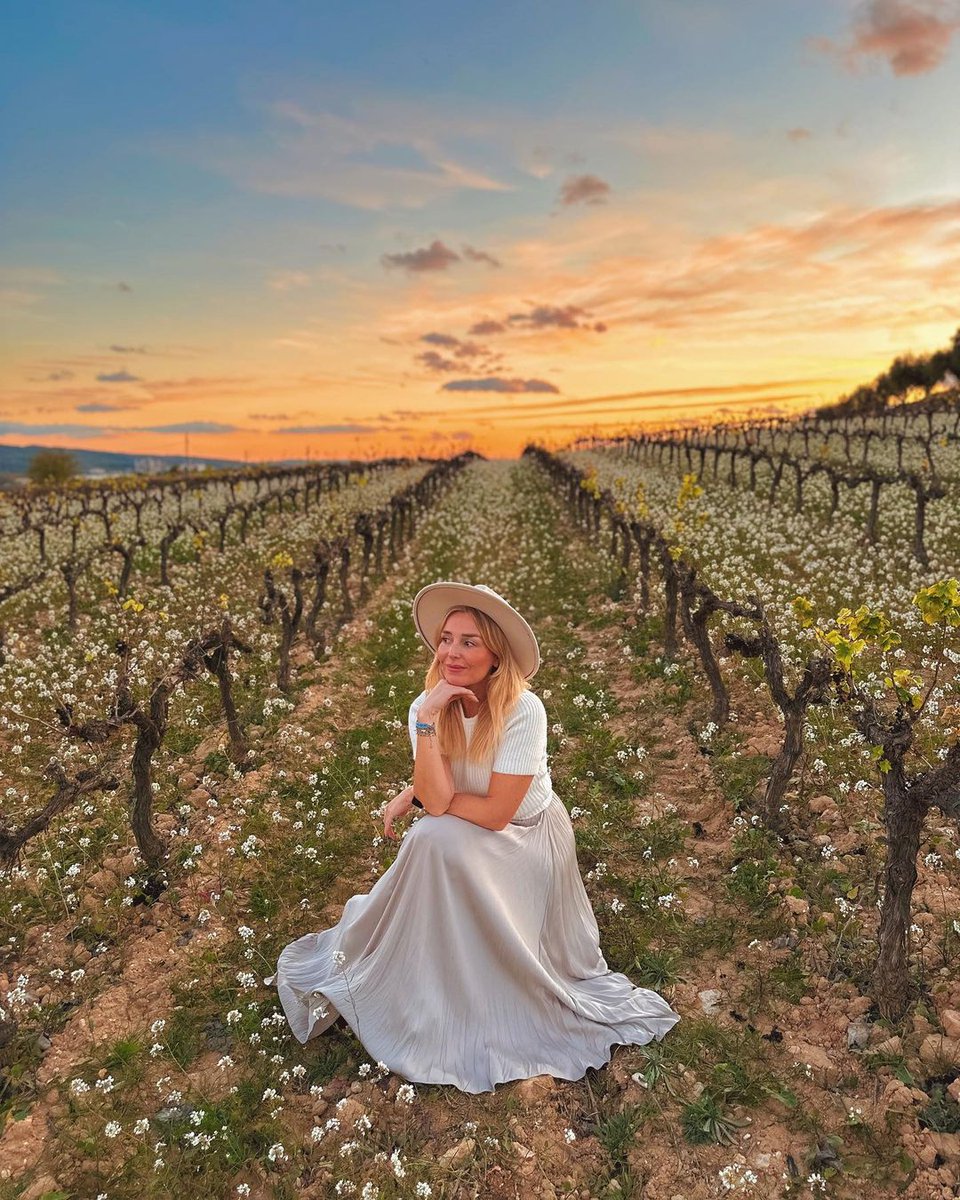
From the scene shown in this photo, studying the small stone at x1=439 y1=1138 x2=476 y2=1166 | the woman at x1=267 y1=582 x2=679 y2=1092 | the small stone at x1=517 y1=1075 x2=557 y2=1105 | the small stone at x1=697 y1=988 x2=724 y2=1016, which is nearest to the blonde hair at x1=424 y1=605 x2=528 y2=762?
the woman at x1=267 y1=582 x2=679 y2=1092

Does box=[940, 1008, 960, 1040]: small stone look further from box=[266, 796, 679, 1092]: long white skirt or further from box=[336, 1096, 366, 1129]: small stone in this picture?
box=[336, 1096, 366, 1129]: small stone

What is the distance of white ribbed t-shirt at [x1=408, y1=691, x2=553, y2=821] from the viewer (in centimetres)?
543

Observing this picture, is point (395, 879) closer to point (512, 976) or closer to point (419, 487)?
point (512, 976)

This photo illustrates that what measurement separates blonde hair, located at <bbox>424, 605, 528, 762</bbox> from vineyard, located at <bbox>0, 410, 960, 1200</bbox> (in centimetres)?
217

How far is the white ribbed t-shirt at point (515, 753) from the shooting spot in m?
5.43

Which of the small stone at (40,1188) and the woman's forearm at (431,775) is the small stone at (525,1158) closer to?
the woman's forearm at (431,775)

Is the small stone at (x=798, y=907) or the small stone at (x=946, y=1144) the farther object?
the small stone at (x=798, y=907)

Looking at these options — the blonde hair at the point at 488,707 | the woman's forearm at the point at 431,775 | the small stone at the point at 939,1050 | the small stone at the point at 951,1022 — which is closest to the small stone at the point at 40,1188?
the woman's forearm at the point at 431,775

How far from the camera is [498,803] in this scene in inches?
212

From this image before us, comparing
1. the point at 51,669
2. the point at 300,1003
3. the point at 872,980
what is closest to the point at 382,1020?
the point at 300,1003

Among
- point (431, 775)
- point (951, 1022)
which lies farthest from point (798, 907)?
point (431, 775)

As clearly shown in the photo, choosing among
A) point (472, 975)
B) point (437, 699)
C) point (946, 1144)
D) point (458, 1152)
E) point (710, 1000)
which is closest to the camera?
point (946, 1144)

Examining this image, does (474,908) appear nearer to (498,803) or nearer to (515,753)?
(498,803)

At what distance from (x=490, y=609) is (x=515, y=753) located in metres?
1.05
